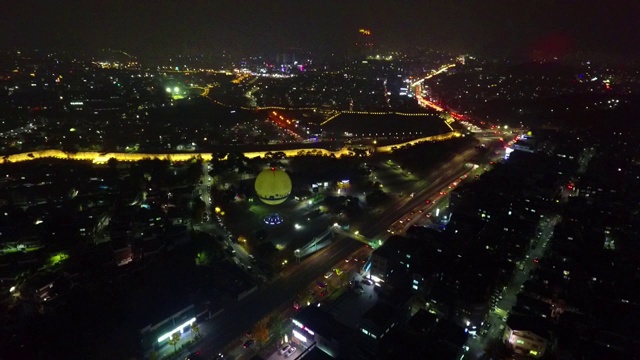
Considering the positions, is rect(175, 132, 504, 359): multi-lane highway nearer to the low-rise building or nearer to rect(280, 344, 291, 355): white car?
rect(280, 344, 291, 355): white car

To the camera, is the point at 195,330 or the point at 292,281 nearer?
the point at 195,330

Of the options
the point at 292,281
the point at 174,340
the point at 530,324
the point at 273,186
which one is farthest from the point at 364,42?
the point at 174,340

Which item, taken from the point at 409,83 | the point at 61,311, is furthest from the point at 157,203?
the point at 409,83

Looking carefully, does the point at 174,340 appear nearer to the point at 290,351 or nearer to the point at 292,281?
the point at 290,351

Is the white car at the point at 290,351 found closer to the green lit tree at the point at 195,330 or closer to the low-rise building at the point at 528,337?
the green lit tree at the point at 195,330

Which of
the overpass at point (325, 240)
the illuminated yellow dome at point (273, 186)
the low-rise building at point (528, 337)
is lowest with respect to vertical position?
the overpass at point (325, 240)

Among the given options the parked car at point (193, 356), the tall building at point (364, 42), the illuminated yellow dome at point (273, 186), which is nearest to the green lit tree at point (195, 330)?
the parked car at point (193, 356)

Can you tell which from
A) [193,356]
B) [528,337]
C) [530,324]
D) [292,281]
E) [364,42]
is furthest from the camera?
[364,42]

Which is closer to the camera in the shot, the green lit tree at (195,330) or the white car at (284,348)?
the white car at (284,348)
